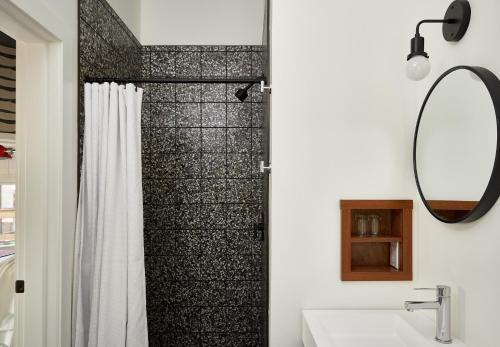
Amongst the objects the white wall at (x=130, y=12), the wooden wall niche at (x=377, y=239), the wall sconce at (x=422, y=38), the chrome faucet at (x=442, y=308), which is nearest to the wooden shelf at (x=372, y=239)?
the wooden wall niche at (x=377, y=239)

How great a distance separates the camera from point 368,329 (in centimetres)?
140

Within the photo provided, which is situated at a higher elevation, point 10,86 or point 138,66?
point 138,66

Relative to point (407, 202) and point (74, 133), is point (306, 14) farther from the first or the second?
point (74, 133)

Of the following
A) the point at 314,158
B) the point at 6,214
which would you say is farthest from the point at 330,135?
the point at 6,214

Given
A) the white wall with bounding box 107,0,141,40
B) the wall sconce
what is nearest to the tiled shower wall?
the white wall with bounding box 107,0,141,40

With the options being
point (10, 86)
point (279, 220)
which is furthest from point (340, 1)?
point (10, 86)

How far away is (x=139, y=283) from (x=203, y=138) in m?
1.33

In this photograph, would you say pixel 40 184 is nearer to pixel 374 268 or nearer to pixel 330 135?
pixel 330 135

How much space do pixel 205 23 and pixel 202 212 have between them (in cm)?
148

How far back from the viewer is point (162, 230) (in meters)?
2.78

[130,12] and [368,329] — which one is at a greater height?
[130,12]

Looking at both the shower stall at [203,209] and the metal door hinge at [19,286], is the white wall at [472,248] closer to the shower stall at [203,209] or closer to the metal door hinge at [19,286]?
the shower stall at [203,209]

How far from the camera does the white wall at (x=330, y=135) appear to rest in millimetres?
1582

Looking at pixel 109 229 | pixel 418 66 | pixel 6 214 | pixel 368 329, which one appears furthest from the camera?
pixel 6 214
